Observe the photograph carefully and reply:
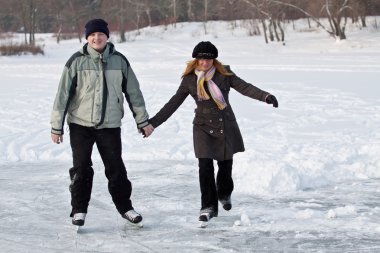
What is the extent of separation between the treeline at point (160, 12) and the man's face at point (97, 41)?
34672 millimetres

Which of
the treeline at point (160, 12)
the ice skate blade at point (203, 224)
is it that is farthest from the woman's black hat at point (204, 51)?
the treeline at point (160, 12)

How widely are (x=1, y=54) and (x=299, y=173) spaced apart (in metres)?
28.7

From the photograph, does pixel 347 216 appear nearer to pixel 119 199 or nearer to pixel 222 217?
pixel 222 217

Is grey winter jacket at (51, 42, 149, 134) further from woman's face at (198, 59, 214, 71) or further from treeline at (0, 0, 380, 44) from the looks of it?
treeline at (0, 0, 380, 44)

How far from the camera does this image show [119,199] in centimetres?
475

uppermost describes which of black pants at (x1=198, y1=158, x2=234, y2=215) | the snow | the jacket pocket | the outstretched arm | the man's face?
the man's face

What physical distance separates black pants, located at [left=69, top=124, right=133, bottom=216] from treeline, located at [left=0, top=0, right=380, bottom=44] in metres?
34.6

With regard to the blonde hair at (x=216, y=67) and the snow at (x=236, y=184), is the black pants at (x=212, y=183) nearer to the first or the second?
the snow at (x=236, y=184)

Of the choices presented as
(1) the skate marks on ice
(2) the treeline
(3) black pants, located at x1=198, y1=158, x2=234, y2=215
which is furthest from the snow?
(2) the treeline

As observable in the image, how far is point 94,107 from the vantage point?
446 cm

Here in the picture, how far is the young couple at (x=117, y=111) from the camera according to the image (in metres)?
4.45

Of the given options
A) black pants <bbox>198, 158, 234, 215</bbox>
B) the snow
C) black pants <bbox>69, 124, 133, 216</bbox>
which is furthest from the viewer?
black pants <bbox>198, 158, 234, 215</bbox>

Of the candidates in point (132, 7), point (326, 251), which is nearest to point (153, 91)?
point (326, 251)

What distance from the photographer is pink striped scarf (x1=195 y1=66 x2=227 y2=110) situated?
15.3ft
